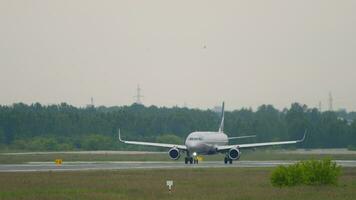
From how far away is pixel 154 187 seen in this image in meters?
46.3

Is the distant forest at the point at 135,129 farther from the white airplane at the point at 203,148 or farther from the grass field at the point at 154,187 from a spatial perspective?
the grass field at the point at 154,187

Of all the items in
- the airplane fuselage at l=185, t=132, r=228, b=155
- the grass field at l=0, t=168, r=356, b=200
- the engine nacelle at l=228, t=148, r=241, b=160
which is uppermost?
the airplane fuselage at l=185, t=132, r=228, b=155

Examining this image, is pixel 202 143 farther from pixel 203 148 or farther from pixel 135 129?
pixel 135 129

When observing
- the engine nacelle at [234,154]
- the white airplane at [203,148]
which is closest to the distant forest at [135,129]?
the white airplane at [203,148]

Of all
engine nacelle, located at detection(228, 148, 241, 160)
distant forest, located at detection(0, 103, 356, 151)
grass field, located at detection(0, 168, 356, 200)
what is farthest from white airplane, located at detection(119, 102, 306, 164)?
distant forest, located at detection(0, 103, 356, 151)

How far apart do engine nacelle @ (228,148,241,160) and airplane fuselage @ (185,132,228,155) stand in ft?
9.94

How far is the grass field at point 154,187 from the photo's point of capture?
40.7m

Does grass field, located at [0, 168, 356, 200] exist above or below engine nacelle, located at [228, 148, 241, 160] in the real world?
below

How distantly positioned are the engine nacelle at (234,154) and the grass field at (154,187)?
2321 centimetres

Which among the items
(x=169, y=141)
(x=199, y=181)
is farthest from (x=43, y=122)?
(x=199, y=181)

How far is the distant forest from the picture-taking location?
131 meters

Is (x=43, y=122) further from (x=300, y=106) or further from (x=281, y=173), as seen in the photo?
(x=281, y=173)

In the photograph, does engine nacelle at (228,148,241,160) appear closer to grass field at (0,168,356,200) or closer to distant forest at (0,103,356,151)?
grass field at (0,168,356,200)

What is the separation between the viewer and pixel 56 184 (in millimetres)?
48375
